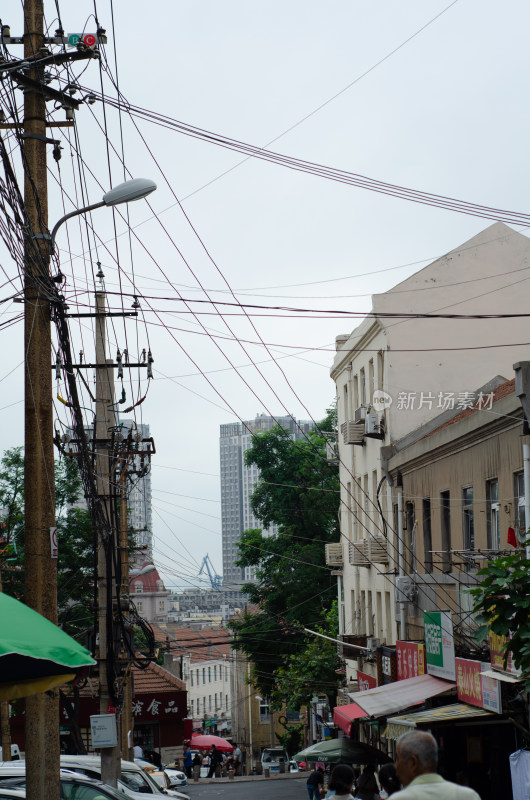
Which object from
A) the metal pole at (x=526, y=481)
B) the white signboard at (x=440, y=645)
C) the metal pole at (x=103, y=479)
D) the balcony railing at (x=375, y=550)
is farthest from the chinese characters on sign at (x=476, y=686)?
the balcony railing at (x=375, y=550)

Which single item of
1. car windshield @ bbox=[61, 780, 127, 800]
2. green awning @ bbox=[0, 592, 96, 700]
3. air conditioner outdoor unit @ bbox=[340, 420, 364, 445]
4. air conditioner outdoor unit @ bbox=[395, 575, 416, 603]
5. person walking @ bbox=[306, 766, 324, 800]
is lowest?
person walking @ bbox=[306, 766, 324, 800]

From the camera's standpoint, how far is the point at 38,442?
36.2ft

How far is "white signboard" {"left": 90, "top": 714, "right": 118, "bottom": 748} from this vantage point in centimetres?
1664

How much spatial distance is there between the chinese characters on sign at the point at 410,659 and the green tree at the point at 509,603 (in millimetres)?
11600

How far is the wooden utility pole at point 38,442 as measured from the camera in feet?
34.4

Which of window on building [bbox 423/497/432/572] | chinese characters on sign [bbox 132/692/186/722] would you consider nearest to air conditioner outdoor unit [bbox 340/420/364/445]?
window on building [bbox 423/497/432/572]

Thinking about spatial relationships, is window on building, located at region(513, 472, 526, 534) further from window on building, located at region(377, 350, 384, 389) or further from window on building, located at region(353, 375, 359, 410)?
window on building, located at region(353, 375, 359, 410)

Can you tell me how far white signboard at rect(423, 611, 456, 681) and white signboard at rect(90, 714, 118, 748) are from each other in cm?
635

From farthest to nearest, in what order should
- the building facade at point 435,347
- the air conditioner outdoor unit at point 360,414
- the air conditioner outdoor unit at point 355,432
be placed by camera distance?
the air conditioner outdoor unit at point 355,432 < the air conditioner outdoor unit at point 360,414 < the building facade at point 435,347

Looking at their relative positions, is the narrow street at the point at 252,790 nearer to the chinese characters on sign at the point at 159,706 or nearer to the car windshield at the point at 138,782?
the chinese characters on sign at the point at 159,706

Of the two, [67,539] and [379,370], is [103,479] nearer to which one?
[379,370]

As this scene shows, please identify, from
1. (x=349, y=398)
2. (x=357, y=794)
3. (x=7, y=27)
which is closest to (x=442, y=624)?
(x=357, y=794)

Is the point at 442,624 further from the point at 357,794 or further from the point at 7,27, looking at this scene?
the point at 7,27

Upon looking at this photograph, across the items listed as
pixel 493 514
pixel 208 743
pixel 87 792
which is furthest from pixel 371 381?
pixel 208 743
